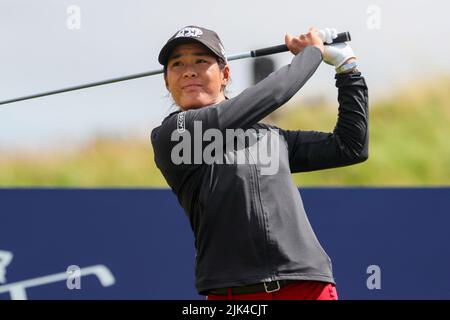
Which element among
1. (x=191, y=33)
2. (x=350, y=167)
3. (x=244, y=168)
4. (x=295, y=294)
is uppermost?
(x=191, y=33)

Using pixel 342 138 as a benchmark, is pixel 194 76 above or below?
above

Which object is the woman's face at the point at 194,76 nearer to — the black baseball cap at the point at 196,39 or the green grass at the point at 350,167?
the black baseball cap at the point at 196,39

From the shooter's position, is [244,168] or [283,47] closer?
[244,168]

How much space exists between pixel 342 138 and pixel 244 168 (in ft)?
1.05

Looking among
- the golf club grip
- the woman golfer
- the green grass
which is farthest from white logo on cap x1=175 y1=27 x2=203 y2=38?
the green grass

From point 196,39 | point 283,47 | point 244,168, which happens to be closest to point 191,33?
point 196,39

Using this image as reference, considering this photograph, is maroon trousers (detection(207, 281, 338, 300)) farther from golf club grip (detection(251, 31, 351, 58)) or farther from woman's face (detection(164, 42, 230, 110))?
golf club grip (detection(251, 31, 351, 58))

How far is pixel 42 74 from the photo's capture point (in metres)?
3.82

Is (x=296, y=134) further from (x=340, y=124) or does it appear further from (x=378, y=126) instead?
(x=378, y=126)

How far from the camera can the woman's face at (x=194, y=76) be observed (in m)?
1.91

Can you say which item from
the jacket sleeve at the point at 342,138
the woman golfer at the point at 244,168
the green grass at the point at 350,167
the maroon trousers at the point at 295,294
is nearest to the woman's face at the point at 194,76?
the woman golfer at the point at 244,168

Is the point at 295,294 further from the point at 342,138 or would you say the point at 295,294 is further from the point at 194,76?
the point at 194,76

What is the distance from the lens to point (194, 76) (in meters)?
1.91

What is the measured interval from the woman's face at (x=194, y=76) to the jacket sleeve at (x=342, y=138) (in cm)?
20
